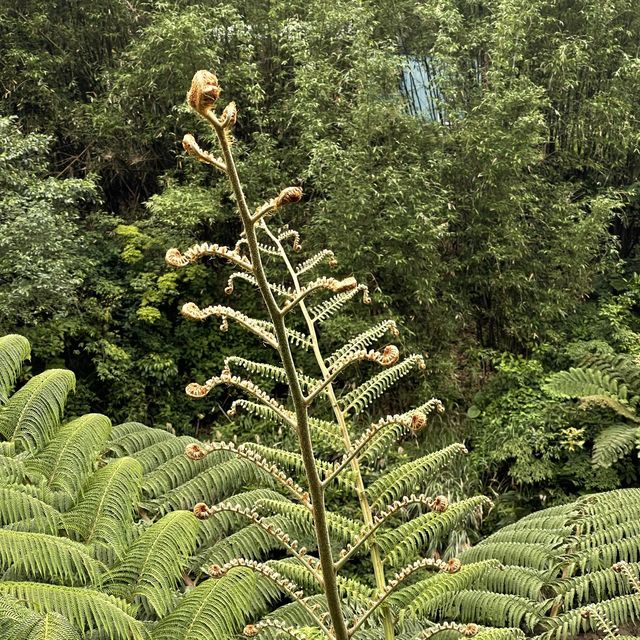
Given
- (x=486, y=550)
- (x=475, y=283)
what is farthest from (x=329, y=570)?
(x=475, y=283)

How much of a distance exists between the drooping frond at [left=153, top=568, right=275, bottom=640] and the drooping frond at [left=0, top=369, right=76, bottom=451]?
45.4 inches

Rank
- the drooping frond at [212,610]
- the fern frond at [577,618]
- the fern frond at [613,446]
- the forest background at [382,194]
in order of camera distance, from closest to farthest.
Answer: the drooping frond at [212,610]
the fern frond at [577,618]
the fern frond at [613,446]
the forest background at [382,194]

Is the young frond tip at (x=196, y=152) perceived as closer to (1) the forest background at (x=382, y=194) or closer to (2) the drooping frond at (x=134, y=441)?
(2) the drooping frond at (x=134, y=441)

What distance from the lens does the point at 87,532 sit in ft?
8.25

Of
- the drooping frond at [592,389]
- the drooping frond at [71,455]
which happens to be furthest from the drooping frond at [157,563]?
the drooping frond at [592,389]

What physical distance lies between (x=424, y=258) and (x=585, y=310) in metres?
1.98

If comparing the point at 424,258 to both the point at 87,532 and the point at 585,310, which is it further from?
the point at 87,532

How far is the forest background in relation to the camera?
591 cm

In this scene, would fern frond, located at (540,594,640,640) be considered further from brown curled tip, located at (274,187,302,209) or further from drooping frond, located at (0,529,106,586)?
brown curled tip, located at (274,187,302,209)

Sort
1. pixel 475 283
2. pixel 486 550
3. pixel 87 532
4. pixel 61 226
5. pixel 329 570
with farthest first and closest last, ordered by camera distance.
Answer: pixel 475 283, pixel 61 226, pixel 486 550, pixel 87 532, pixel 329 570

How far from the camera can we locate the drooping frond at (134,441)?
12.1 feet

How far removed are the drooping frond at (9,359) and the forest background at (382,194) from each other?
2.50 metres

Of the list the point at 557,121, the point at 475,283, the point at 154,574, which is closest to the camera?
the point at 154,574

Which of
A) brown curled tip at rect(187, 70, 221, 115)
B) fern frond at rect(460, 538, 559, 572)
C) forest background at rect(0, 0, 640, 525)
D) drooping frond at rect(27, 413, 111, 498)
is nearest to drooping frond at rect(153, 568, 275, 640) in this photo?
drooping frond at rect(27, 413, 111, 498)
